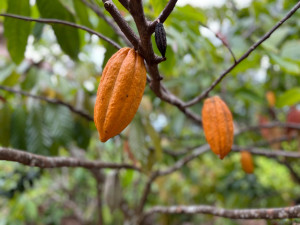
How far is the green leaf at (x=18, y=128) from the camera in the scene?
55.9 inches

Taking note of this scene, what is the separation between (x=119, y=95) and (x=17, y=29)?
652 millimetres

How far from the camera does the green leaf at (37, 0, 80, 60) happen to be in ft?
3.08

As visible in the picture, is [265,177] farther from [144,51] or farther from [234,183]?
[144,51]

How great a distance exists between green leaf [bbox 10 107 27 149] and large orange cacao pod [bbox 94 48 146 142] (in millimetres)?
1049

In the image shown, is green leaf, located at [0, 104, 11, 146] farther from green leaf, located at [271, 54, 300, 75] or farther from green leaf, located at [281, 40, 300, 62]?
green leaf, located at [281, 40, 300, 62]

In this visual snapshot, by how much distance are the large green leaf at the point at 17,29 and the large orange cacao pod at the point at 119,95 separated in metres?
0.58

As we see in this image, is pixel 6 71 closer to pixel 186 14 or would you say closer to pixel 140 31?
pixel 186 14

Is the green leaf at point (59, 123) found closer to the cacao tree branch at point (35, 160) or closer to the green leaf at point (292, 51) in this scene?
the cacao tree branch at point (35, 160)

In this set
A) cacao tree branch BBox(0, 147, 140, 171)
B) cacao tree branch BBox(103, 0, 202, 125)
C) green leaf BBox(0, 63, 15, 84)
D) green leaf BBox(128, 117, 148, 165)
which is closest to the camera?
cacao tree branch BBox(103, 0, 202, 125)

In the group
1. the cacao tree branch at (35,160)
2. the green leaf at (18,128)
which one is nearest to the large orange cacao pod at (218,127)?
the cacao tree branch at (35,160)

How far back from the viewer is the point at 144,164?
1.36m

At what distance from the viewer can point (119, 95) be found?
0.52 m

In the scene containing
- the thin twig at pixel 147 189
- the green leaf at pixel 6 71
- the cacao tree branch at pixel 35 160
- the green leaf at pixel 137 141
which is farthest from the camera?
the thin twig at pixel 147 189

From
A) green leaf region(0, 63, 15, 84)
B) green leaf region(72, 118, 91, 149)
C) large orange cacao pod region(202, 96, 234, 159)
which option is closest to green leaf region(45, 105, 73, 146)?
green leaf region(72, 118, 91, 149)
